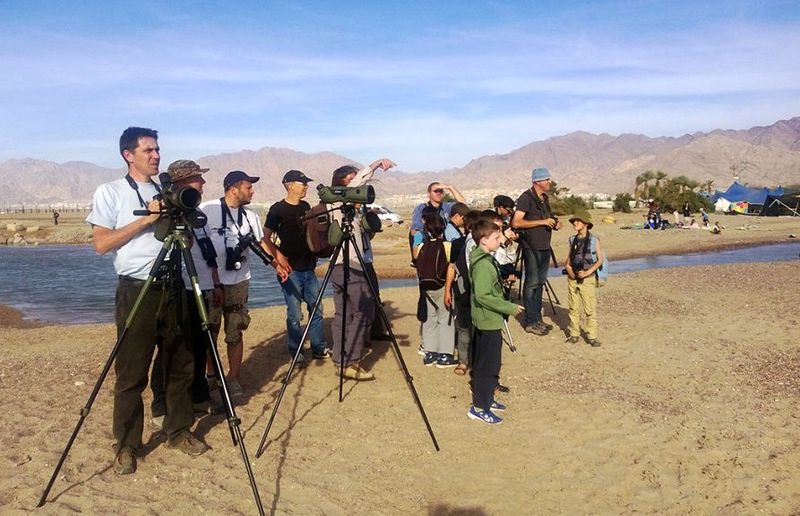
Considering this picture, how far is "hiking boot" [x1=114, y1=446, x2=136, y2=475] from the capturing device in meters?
4.11

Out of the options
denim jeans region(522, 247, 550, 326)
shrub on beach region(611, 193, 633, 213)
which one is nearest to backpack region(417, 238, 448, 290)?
denim jeans region(522, 247, 550, 326)

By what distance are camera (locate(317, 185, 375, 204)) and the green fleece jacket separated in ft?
4.05

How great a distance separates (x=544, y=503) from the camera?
402 centimetres

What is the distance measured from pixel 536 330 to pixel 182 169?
570 centimetres

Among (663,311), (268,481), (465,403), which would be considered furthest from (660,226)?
(268,481)

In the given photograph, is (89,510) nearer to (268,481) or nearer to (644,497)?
(268,481)

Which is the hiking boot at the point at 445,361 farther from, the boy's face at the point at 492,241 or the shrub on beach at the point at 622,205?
the shrub on beach at the point at 622,205

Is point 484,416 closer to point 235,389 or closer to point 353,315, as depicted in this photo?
point 353,315

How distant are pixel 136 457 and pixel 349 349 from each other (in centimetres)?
245

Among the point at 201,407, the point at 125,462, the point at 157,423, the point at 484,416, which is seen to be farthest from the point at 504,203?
the point at 125,462

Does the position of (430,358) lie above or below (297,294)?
below

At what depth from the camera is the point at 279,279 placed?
5.62 m

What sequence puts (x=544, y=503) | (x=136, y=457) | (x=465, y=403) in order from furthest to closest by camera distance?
(x=465, y=403) < (x=136, y=457) < (x=544, y=503)

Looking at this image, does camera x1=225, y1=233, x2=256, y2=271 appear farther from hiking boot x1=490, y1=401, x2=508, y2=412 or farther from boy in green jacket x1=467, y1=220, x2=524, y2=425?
hiking boot x1=490, y1=401, x2=508, y2=412
